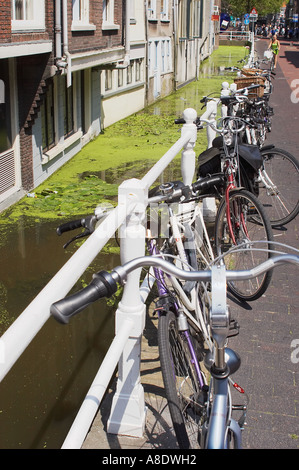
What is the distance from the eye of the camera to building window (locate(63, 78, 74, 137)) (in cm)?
1277

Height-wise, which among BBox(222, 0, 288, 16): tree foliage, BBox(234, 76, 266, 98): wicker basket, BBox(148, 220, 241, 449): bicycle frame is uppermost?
BBox(222, 0, 288, 16): tree foliage

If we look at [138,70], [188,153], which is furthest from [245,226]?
[138,70]

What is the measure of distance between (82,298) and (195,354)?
1512 millimetres

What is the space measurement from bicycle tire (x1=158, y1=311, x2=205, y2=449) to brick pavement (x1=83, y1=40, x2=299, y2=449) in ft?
0.73

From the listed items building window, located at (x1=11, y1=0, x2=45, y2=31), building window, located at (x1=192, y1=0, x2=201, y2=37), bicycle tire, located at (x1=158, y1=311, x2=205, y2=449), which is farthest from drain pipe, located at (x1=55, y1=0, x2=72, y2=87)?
building window, located at (x1=192, y1=0, x2=201, y2=37)

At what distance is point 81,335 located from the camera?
5285mm

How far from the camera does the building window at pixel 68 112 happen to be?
41.9ft

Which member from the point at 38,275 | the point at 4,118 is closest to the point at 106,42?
the point at 4,118

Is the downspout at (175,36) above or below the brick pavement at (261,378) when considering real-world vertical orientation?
above

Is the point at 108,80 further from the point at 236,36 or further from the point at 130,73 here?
the point at 236,36

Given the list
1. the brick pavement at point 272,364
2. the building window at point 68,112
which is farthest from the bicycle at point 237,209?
the building window at point 68,112

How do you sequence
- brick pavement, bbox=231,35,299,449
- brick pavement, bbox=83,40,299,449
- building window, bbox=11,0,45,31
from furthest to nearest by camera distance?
building window, bbox=11,0,45,31 → brick pavement, bbox=231,35,299,449 → brick pavement, bbox=83,40,299,449

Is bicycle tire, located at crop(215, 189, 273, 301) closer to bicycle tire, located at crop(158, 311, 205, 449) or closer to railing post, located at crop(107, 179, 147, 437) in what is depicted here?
bicycle tire, located at crop(158, 311, 205, 449)

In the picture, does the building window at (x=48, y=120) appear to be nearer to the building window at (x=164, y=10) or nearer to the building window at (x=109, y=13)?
the building window at (x=109, y=13)
